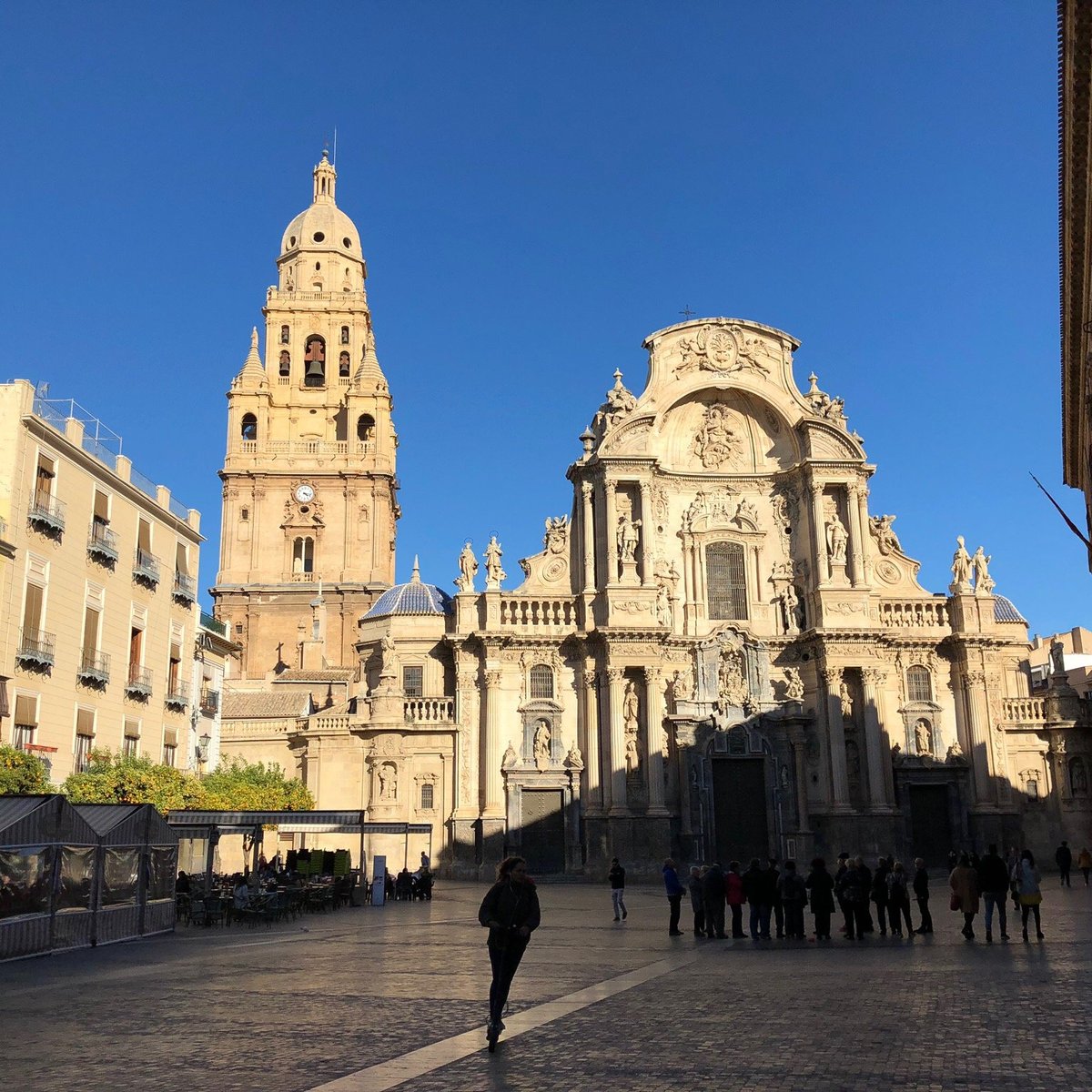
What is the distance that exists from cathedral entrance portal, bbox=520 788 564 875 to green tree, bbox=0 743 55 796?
20.3 m

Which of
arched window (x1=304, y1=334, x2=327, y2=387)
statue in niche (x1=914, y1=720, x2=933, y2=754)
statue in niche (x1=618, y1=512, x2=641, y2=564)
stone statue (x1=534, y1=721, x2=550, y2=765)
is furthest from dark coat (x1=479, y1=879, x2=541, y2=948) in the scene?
arched window (x1=304, y1=334, x2=327, y2=387)

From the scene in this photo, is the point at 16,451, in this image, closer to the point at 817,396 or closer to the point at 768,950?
the point at 768,950

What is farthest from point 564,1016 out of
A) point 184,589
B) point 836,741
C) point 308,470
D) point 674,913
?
point 308,470

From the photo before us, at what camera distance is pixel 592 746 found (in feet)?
144

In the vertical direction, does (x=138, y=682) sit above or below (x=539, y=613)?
below

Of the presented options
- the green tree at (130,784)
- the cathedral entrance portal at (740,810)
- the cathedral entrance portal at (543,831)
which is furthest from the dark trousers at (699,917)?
the cathedral entrance portal at (740,810)

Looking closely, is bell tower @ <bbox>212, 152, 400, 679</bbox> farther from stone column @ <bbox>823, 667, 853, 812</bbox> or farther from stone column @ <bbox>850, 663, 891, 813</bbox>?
stone column @ <bbox>850, 663, 891, 813</bbox>

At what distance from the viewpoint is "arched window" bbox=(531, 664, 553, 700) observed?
1769 inches

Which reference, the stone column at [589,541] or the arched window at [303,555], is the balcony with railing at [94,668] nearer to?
the stone column at [589,541]

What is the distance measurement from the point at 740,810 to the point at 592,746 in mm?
6199

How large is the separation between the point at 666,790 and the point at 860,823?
24.4 ft

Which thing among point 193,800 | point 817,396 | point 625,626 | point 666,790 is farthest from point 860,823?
point 193,800

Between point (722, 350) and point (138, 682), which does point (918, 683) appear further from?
point (138, 682)

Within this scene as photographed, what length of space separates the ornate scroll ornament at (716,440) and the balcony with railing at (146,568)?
22714 millimetres
